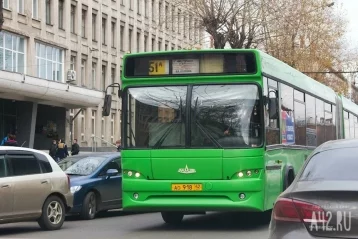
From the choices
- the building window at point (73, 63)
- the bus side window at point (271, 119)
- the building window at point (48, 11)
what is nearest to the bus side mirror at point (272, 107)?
the bus side window at point (271, 119)

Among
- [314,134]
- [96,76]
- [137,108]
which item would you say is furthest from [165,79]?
[96,76]

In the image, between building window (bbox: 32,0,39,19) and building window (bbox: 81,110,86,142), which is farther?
building window (bbox: 81,110,86,142)

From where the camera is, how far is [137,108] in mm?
13703

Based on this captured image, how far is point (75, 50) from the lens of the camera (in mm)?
53125

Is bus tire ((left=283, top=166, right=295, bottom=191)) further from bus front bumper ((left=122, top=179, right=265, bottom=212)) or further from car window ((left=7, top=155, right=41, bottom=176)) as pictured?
car window ((left=7, top=155, right=41, bottom=176))

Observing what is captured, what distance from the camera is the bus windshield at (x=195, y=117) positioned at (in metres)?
13.2

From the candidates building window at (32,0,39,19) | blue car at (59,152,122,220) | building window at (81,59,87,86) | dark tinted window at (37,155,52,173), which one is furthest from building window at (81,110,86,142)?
dark tinted window at (37,155,52,173)

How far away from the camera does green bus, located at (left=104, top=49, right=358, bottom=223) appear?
1316 centimetres

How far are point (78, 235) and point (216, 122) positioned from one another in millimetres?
3095

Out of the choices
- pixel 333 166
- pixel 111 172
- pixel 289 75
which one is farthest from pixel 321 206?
pixel 111 172

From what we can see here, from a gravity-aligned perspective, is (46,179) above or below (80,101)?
below

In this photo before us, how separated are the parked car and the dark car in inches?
296

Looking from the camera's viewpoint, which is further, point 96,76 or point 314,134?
point 96,76

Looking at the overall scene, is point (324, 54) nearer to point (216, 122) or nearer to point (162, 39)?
point (162, 39)
